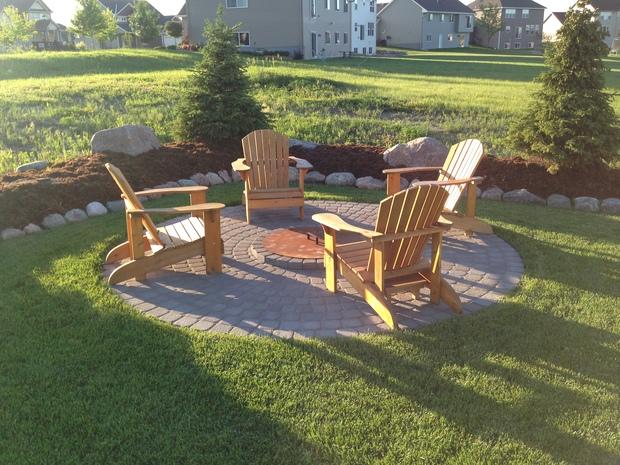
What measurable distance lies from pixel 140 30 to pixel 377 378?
4618cm

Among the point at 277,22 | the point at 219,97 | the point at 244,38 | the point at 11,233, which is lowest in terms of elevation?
the point at 11,233

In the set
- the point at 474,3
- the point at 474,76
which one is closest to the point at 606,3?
the point at 474,3

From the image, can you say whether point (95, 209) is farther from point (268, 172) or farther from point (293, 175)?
point (293, 175)

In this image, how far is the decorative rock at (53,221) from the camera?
5.96m

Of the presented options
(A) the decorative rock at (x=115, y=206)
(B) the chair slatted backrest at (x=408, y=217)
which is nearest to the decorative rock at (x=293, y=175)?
(A) the decorative rock at (x=115, y=206)

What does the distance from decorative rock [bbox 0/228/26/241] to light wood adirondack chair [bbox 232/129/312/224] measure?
2.35 meters

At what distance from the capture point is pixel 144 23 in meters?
43.5

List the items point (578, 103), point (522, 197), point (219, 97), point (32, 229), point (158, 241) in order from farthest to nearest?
1. point (219, 97)
2. point (522, 197)
3. point (578, 103)
4. point (32, 229)
5. point (158, 241)

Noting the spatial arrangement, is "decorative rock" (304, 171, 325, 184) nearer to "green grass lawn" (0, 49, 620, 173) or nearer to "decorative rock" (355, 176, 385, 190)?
"decorative rock" (355, 176, 385, 190)

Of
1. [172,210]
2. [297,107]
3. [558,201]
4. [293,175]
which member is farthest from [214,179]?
[297,107]

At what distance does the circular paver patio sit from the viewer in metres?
3.71

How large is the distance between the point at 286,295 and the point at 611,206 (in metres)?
4.58

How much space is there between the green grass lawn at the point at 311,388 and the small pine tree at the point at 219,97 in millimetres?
4782

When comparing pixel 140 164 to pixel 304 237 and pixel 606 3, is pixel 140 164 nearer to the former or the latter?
pixel 304 237
